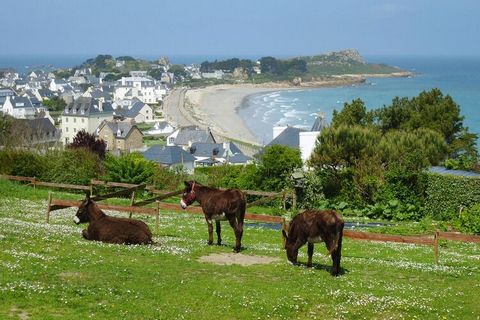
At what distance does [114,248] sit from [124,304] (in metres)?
5.74

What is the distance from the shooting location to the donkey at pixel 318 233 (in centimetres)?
1755

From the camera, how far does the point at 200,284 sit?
634 inches

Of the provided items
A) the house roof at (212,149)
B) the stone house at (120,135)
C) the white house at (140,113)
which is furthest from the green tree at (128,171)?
the white house at (140,113)

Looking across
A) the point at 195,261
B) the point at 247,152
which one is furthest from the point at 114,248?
the point at 247,152

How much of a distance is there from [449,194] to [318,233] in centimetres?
2275

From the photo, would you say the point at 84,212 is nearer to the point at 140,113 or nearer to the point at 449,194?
the point at 449,194

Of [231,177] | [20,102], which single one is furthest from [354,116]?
[20,102]

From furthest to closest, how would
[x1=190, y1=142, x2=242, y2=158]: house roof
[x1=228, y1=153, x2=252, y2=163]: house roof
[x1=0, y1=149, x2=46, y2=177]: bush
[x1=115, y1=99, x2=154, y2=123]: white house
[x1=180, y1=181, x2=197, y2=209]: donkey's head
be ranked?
[x1=115, y1=99, x2=154, y2=123]: white house, [x1=190, y1=142, x2=242, y2=158]: house roof, [x1=228, y1=153, x2=252, y2=163]: house roof, [x1=0, y1=149, x2=46, y2=177]: bush, [x1=180, y1=181, x2=197, y2=209]: donkey's head

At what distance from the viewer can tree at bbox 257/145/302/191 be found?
43781 mm

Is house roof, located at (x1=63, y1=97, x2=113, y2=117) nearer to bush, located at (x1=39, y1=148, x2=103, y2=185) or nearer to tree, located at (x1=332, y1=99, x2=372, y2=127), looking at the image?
tree, located at (x1=332, y1=99, x2=372, y2=127)

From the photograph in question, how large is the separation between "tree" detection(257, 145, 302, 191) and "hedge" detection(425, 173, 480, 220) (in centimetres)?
899

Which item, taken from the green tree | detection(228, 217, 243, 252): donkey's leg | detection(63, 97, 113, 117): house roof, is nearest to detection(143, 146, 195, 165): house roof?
the green tree

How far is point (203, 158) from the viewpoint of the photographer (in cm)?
9406

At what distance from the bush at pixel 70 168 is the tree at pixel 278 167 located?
11855 millimetres
